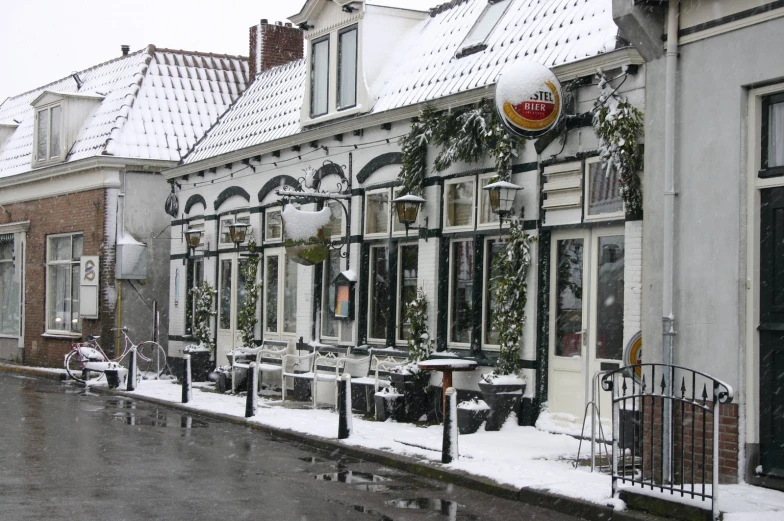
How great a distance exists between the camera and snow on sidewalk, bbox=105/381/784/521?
8789 mm

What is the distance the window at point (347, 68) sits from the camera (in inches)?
737

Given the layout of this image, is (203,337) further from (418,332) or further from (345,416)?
(345,416)

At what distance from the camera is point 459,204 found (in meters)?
15.7

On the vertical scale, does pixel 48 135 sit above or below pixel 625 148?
above

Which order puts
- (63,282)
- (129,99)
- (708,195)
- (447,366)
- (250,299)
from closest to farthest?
1. (708,195)
2. (447,366)
3. (250,299)
4. (129,99)
5. (63,282)

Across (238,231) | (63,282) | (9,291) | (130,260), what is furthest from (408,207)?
(9,291)

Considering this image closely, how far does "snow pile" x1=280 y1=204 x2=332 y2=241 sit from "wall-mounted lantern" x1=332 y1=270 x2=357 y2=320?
2.84 ft

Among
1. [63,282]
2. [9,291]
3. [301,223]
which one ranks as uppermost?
[301,223]

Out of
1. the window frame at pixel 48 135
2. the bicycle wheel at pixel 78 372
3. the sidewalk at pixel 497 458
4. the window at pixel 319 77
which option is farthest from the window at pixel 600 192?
the window frame at pixel 48 135

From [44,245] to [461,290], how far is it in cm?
1674

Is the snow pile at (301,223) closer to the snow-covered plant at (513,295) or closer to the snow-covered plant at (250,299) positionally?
the snow-covered plant at (250,299)

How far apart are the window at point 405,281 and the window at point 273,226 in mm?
4260

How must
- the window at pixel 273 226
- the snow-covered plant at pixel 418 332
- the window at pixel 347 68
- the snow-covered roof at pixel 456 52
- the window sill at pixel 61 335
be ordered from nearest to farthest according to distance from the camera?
1. the snow-covered roof at pixel 456 52
2. the snow-covered plant at pixel 418 332
3. the window at pixel 347 68
4. the window at pixel 273 226
5. the window sill at pixel 61 335

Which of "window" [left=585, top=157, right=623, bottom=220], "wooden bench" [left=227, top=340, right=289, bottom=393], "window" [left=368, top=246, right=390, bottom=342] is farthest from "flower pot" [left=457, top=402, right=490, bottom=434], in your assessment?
"wooden bench" [left=227, top=340, right=289, bottom=393]
